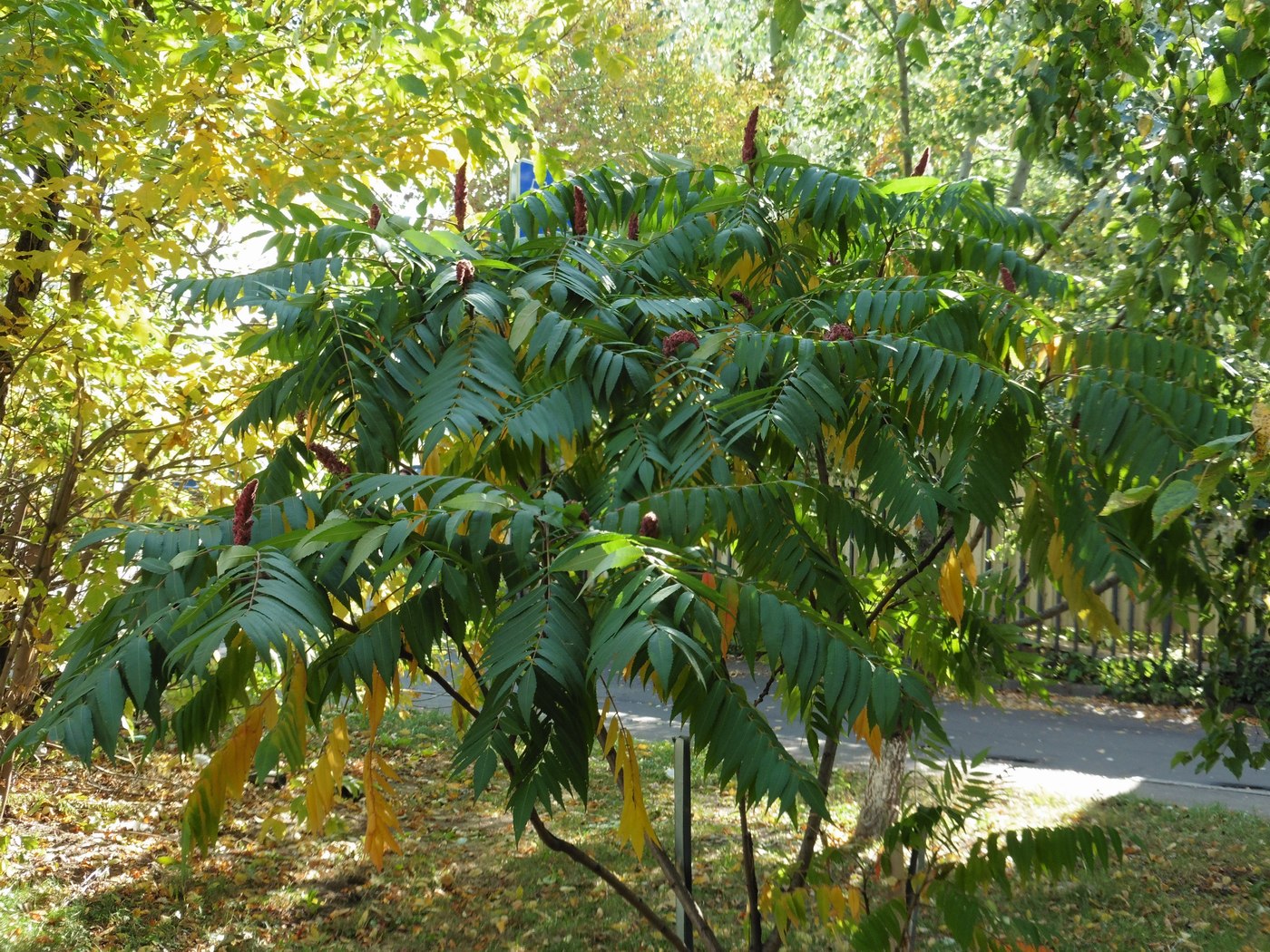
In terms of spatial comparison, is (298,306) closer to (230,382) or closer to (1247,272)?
(230,382)

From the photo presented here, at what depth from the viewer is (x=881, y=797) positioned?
6.38 metres

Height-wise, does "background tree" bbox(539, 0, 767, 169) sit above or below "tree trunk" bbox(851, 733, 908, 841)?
above

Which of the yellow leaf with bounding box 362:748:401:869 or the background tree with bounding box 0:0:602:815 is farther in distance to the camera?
the background tree with bounding box 0:0:602:815

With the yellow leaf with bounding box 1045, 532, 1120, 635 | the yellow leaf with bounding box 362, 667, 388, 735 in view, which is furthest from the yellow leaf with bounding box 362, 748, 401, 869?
the yellow leaf with bounding box 1045, 532, 1120, 635

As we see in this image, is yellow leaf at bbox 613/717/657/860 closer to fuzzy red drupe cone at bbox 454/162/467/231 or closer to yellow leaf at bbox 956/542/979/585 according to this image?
yellow leaf at bbox 956/542/979/585

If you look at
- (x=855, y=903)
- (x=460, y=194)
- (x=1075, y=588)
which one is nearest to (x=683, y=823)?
(x=855, y=903)

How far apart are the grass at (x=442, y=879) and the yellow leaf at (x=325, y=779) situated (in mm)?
1899

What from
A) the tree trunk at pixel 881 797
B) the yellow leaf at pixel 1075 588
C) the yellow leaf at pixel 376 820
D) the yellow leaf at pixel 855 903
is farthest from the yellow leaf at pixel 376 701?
the tree trunk at pixel 881 797

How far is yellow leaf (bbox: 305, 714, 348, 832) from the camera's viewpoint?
2517mm

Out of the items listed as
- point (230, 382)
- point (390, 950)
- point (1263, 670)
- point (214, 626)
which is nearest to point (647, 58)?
point (1263, 670)

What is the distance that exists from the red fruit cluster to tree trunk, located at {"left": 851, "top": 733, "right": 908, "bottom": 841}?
160 inches

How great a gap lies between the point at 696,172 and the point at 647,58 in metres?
18.8

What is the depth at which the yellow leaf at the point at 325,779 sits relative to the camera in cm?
252

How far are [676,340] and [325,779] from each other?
4.38 ft
